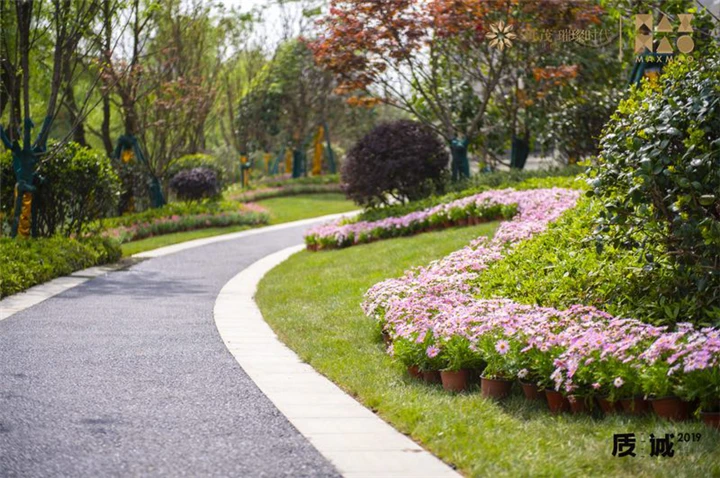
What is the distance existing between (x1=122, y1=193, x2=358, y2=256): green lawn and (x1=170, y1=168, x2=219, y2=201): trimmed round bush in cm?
219

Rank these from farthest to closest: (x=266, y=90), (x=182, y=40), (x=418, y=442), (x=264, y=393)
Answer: (x=266, y=90) → (x=182, y=40) → (x=264, y=393) → (x=418, y=442)

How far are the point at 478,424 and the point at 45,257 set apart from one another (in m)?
10.1

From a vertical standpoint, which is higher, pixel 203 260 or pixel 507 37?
pixel 507 37

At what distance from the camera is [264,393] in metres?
6.77

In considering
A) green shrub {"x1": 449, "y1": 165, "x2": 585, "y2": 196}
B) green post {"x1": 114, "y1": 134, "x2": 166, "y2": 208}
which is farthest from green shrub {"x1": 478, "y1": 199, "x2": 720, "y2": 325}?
green post {"x1": 114, "y1": 134, "x2": 166, "y2": 208}

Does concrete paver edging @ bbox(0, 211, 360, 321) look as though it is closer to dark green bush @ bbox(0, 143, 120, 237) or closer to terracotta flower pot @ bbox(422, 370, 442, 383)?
dark green bush @ bbox(0, 143, 120, 237)

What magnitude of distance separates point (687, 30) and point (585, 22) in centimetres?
1156

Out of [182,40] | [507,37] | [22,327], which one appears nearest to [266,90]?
[182,40]

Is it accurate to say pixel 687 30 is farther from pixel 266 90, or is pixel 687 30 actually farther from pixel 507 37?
pixel 266 90

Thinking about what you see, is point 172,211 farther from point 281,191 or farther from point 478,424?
point 478,424

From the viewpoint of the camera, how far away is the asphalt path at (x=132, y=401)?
16.7 ft

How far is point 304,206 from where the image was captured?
32.5 metres

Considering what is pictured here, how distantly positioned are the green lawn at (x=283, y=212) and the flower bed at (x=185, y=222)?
0.82 feet

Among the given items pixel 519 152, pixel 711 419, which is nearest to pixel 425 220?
pixel 519 152
